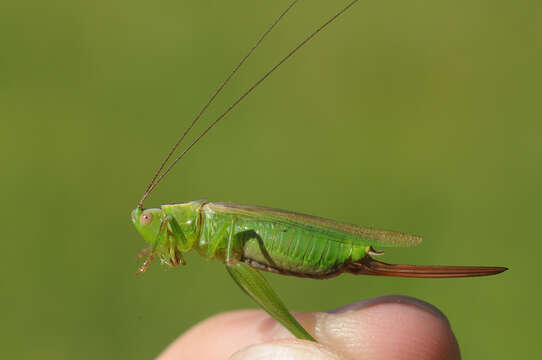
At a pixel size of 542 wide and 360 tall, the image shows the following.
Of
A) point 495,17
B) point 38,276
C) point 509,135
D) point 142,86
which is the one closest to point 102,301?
point 38,276

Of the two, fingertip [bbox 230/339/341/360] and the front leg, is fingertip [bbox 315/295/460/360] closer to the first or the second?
fingertip [bbox 230/339/341/360]

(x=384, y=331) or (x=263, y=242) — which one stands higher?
(x=263, y=242)

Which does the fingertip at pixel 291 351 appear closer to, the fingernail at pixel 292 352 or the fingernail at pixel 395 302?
the fingernail at pixel 292 352

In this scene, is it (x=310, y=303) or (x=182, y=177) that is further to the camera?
(x=182, y=177)

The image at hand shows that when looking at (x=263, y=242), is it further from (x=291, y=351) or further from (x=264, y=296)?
(x=291, y=351)

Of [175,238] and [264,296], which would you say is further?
[175,238]

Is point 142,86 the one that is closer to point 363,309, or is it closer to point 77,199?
point 77,199

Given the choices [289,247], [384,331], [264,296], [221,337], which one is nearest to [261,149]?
[221,337]
